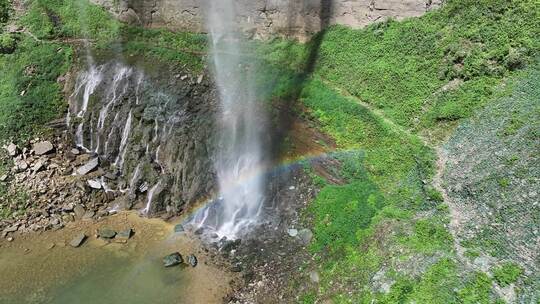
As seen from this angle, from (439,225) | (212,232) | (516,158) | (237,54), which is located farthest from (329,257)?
(237,54)

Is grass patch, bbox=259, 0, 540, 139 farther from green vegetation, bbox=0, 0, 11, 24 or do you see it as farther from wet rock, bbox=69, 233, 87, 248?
green vegetation, bbox=0, 0, 11, 24

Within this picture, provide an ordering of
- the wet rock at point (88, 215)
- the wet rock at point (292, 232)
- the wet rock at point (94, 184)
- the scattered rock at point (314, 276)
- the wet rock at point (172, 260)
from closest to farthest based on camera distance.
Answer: the scattered rock at point (314, 276), the wet rock at point (172, 260), the wet rock at point (292, 232), the wet rock at point (88, 215), the wet rock at point (94, 184)

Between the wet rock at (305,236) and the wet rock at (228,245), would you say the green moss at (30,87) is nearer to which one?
the wet rock at (228,245)

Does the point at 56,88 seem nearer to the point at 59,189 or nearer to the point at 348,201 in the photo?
the point at 59,189

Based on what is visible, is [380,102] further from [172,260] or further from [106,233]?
[106,233]

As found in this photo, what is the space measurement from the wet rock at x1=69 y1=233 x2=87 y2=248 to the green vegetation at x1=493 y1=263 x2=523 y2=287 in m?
14.0

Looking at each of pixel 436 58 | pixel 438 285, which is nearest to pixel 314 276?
pixel 438 285

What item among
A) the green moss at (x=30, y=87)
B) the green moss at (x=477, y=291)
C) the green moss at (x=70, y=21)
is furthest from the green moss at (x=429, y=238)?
the green moss at (x=70, y=21)

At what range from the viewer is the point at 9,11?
26.2m

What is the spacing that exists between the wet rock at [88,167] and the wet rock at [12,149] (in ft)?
9.34

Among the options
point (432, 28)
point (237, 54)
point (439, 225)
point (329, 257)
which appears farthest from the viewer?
point (237, 54)

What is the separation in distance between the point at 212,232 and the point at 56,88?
11.8m

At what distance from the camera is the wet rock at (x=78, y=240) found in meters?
17.6

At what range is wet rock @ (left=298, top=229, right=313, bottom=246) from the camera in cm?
1667
